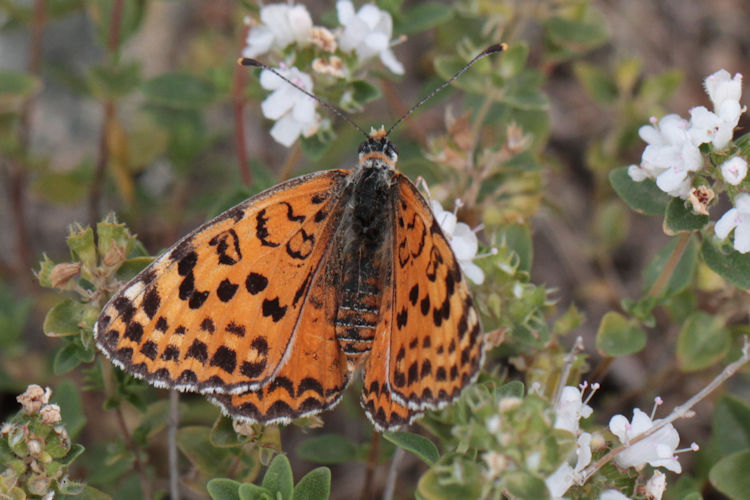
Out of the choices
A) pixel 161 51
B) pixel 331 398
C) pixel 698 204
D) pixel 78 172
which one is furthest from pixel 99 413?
pixel 698 204

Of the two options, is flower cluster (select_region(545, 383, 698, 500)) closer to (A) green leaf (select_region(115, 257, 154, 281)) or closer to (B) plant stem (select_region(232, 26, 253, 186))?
(A) green leaf (select_region(115, 257, 154, 281))

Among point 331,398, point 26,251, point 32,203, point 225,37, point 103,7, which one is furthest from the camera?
point 225,37

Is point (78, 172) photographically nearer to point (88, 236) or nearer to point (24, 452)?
point (88, 236)

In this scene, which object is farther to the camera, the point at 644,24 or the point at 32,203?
the point at 644,24

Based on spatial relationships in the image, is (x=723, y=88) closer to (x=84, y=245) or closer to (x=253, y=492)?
(x=253, y=492)

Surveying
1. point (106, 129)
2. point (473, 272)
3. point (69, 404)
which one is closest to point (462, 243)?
point (473, 272)

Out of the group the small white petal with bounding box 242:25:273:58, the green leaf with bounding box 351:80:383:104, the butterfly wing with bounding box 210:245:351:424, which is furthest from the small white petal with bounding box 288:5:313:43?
the butterfly wing with bounding box 210:245:351:424

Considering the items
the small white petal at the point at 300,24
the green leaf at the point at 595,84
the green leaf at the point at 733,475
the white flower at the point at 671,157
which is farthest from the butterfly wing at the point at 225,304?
the green leaf at the point at 595,84
